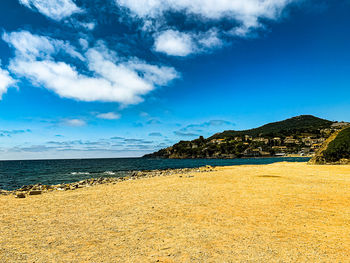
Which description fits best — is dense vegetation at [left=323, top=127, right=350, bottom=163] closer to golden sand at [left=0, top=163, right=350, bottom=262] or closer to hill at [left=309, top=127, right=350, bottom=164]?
hill at [left=309, top=127, right=350, bottom=164]

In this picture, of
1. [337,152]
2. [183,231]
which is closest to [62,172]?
[183,231]

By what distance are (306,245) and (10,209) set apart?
52.6 feet

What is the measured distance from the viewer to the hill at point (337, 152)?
127 feet

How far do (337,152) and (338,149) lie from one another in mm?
630

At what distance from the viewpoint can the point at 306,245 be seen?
6.73 m

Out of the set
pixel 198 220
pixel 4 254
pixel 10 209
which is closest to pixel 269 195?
pixel 198 220

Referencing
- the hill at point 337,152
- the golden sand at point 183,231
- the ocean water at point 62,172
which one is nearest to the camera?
the golden sand at point 183,231

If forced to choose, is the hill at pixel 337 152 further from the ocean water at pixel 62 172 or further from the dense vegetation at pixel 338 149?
the ocean water at pixel 62 172

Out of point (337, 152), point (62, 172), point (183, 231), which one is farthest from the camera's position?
point (62, 172)

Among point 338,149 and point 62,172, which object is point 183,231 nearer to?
point 338,149

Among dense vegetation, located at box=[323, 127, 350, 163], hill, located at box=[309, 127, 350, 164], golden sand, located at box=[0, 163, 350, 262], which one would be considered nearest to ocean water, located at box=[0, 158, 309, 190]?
golden sand, located at box=[0, 163, 350, 262]

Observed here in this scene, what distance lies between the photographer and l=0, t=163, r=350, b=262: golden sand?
6.23m

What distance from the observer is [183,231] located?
8.19 metres

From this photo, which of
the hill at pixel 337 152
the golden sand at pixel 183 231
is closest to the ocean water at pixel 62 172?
the golden sand at pixel 183 231
